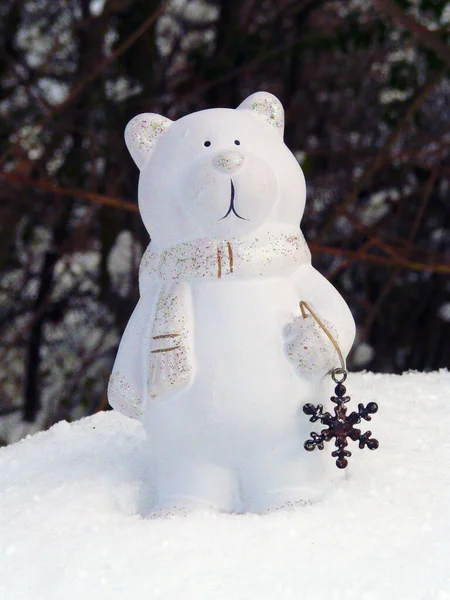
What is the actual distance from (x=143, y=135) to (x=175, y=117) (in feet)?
3.81

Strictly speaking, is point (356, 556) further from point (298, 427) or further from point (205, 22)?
point (205, 22)

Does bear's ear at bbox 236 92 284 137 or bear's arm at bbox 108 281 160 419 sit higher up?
bear's ear at bbox 236 92 284 137

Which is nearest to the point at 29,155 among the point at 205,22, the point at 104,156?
the point at 104,156

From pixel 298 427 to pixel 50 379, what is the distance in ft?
5.25

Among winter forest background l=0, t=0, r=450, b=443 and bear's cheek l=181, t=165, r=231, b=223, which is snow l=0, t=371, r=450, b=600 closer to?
bear's cheek l=181, t=165, r=231, b=223

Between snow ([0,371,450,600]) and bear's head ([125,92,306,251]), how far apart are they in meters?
0.31

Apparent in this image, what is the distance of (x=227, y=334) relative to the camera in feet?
2.95

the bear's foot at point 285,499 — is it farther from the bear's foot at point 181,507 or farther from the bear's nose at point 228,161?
the bear's nose at point 228,161

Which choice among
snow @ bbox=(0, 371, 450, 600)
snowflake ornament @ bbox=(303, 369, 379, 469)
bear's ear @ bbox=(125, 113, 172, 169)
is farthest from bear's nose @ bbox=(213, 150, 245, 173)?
snow @ bbox=(0, 371, 450, 600)

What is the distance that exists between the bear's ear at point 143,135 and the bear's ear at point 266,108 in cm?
11

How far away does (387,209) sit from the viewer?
7.45ft

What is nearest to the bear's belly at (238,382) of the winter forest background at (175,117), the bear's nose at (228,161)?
the bear's nose at (228,161)

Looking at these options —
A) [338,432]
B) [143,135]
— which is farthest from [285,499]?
[143,135]

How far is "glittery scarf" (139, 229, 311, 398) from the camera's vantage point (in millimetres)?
896
